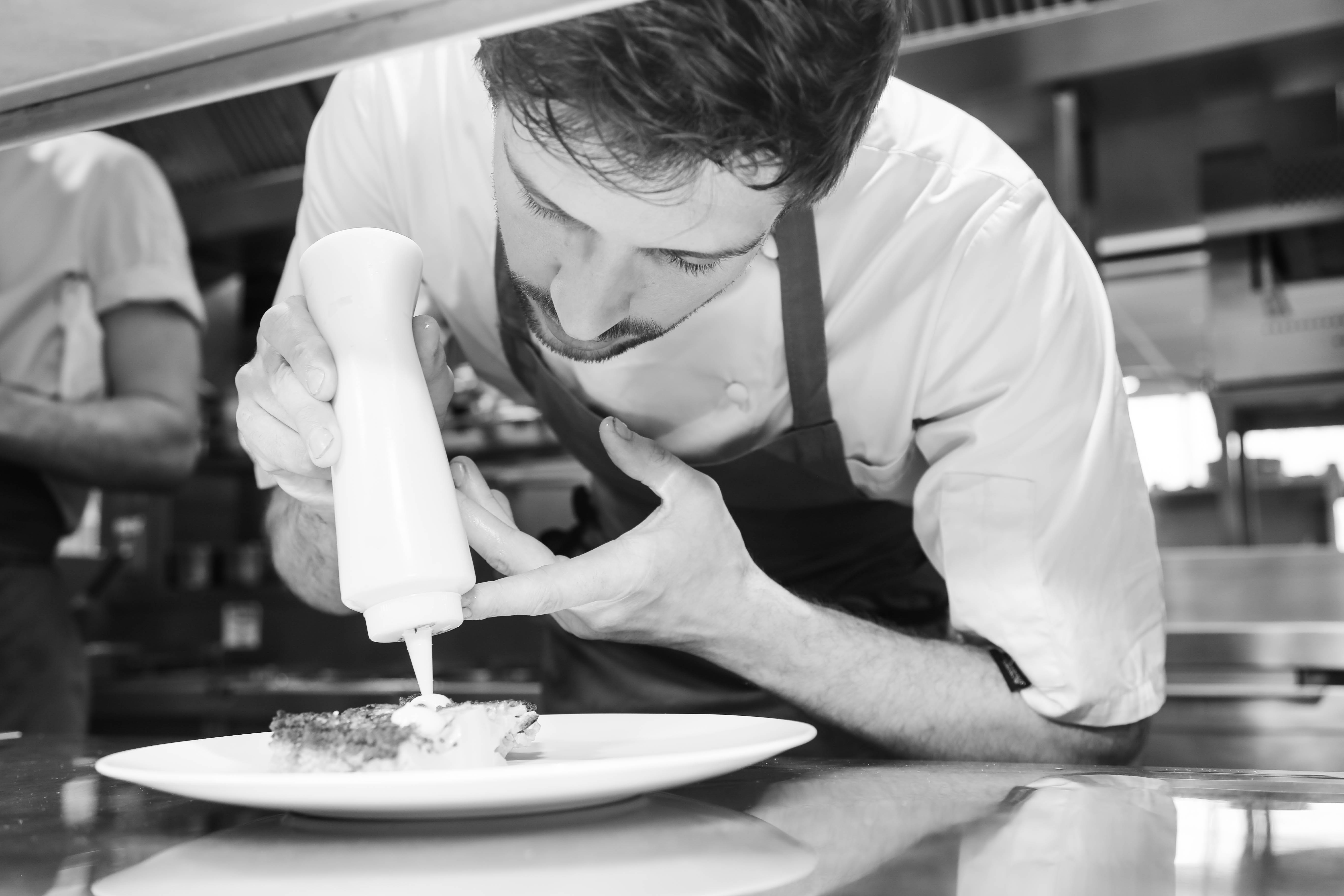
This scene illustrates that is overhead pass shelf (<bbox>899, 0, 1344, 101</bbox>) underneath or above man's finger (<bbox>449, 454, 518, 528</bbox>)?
above

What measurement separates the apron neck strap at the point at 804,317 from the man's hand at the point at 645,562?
0.21 metres

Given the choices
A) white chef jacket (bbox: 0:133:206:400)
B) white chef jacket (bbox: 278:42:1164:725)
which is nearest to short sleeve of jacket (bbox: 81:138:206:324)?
white chef jacket (bbox: 0:133:206:400)

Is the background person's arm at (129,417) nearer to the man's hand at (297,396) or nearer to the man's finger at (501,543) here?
the man's hand at (297,396)

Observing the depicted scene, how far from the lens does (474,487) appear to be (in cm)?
94

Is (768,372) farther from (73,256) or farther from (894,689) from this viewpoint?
(73,256)

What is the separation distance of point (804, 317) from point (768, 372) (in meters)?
0.08

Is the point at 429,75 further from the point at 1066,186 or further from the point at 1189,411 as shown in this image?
the point at 1189,411

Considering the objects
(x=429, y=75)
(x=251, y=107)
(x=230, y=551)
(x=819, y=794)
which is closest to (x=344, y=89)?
(x=429, y=75)

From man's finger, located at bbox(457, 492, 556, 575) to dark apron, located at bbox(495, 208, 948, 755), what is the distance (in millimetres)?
311

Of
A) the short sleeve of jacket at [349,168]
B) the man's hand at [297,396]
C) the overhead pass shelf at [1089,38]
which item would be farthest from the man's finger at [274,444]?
the overhead pass shelf at [1089,38]

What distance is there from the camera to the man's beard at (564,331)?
982 mm

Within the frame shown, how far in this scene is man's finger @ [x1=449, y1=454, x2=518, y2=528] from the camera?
94 cm

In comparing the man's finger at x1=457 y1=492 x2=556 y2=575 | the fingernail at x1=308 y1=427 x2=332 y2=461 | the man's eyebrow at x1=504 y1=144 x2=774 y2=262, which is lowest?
the man's finger at x1=457 y1=492 x2=556 y2=575

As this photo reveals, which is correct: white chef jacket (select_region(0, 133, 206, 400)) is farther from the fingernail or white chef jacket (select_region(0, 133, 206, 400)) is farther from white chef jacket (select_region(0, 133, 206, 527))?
the fingernail
